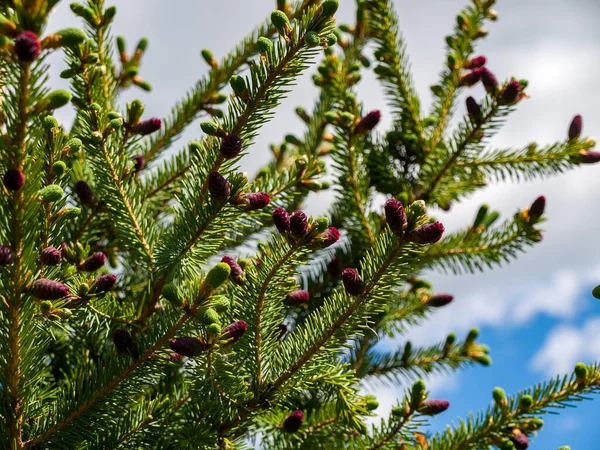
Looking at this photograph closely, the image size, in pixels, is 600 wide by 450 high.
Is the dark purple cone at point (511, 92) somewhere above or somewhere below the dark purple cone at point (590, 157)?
below

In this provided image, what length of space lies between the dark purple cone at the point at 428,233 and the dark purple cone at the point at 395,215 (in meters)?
0.03

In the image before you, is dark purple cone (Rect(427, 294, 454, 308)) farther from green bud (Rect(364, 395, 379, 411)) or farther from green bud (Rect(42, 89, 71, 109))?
green bud (Rect(42, 89, 71, 109))

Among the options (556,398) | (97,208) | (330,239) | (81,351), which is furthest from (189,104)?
(556,398)

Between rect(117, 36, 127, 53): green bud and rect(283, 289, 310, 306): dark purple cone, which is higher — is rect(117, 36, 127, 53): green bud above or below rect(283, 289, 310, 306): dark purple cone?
above

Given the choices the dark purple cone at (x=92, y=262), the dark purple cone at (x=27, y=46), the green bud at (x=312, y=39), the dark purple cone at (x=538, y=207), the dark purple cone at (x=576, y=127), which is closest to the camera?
the dark purple cone at (x=27, y=46)

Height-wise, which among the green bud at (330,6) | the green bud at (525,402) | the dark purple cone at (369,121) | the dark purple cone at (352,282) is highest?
the dark purple cone at (369,121)

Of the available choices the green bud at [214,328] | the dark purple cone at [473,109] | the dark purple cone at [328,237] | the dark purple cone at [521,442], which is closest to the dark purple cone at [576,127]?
the dark purple cone at [473,109]

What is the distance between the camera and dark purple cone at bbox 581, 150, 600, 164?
2.54 meters

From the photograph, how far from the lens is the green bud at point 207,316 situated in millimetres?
1322

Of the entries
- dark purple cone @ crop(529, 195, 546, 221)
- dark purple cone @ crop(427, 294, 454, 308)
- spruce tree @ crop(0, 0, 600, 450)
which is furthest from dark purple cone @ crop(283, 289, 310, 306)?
dark purple cone @ crop(529, 195, 546, 221)

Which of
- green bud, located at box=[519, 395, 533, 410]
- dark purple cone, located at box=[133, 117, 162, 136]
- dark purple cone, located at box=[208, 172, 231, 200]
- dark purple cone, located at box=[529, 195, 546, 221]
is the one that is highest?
A: dark purple cone, located at box=[529, 195, 546, 221]

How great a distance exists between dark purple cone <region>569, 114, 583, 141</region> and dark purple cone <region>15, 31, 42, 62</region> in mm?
2256

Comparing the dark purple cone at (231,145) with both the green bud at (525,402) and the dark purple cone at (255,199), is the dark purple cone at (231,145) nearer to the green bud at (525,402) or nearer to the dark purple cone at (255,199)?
the dark purple cone at (255,199)

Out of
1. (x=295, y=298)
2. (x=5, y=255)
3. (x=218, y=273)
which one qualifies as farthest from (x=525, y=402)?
(x=5, y=255)
